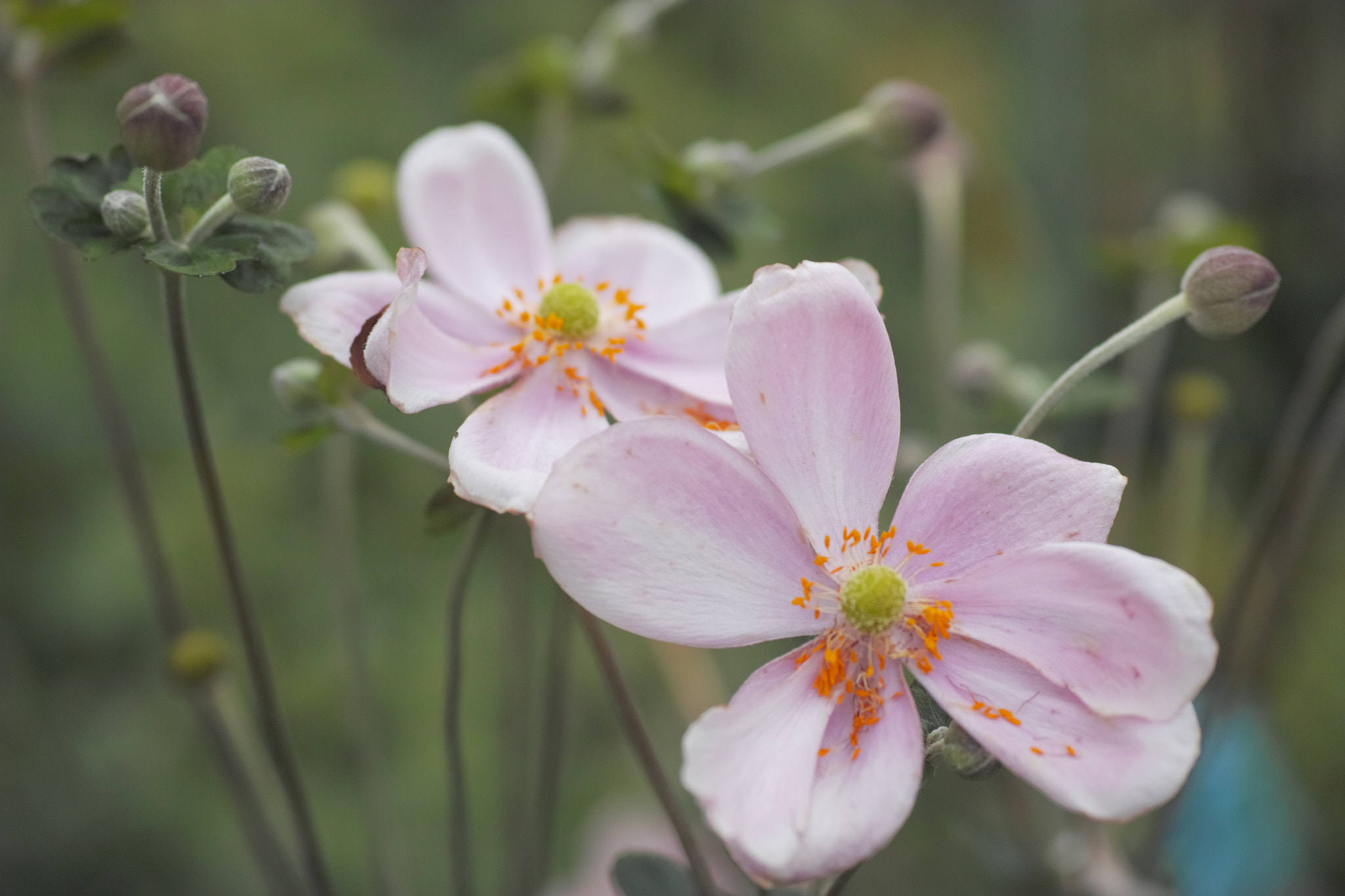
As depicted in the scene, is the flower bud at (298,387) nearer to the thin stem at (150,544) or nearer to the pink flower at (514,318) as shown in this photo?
the pink flower at (514,318)

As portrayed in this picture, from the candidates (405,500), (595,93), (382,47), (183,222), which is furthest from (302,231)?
(382,47)

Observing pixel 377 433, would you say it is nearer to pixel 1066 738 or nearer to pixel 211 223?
pixel 211 223

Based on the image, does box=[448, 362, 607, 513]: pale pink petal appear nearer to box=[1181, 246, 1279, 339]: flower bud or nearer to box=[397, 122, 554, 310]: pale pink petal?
box=[397, 122, 554, 310]: pale pink petal

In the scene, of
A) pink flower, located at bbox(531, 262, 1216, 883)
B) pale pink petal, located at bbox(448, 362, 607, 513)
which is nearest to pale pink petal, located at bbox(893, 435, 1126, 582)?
pink flower, located at bbox(531, 262, 1216, 883)

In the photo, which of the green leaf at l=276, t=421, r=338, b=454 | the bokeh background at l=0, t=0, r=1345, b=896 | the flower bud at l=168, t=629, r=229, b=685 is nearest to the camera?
the green leaf at l=276, t=421, r=338, b=454

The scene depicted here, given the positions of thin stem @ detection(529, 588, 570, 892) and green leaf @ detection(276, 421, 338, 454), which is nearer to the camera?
green leaf @ detection(276, 421, 338, 454)
